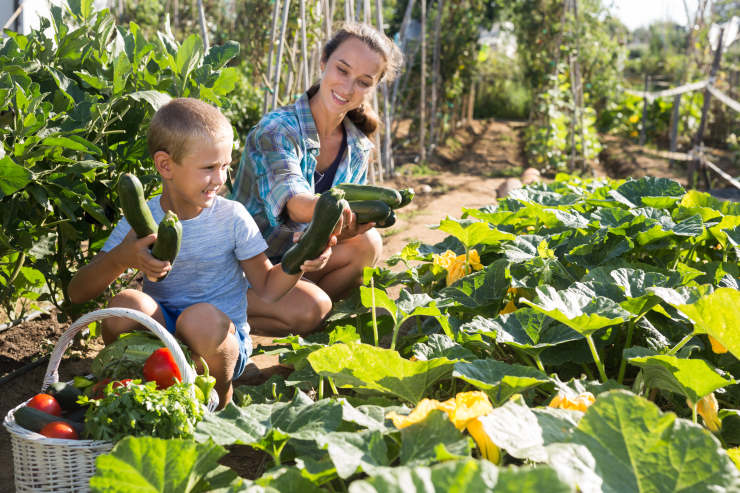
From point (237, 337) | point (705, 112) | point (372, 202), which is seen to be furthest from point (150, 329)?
point (705, 112)

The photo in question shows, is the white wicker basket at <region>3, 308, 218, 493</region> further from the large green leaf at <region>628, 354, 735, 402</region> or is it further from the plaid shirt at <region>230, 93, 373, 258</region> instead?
the plaid shirt at <region>230, 93, 373, 258</region>

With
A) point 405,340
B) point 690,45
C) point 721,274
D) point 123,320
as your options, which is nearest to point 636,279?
point 721,274

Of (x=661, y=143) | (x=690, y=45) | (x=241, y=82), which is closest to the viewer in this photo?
(x=241, y=82)

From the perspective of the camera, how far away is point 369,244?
11.0ft

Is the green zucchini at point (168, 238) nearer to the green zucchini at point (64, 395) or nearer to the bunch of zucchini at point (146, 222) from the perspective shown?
the bunch of zucchini at point (146, 222)

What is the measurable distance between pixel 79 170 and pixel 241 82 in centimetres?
680

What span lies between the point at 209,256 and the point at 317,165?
100 centimetres

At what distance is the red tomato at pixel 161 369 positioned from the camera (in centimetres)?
203

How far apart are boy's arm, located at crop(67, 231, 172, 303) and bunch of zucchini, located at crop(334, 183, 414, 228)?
36.2 inches

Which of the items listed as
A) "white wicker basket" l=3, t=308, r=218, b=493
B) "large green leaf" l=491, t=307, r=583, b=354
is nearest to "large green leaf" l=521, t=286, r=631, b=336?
"large green leaf" l=491, t=307, r=583, b=354

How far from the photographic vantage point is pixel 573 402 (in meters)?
1.75

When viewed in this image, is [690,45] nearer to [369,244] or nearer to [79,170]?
[369,244]

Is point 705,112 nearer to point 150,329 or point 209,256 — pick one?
point 209,256

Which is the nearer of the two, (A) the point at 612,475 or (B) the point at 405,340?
(A) the point at 612,475
